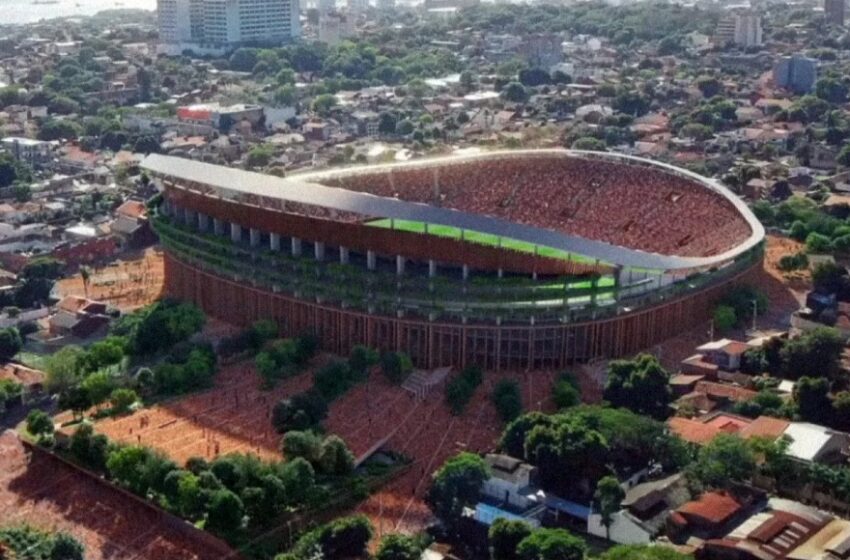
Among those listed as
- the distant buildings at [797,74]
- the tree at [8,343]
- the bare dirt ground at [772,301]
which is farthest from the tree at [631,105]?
the tree at [8,343]

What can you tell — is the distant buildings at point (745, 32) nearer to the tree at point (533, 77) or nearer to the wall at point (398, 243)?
the tree at point (533, 77)

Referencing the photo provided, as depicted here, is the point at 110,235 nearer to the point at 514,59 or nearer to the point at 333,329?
the point at 333,329

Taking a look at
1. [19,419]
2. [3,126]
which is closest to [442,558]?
[19,419]

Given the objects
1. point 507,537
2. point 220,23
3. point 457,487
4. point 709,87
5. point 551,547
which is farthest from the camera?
point 220,23

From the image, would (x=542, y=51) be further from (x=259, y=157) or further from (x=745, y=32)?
(x=259, y=157)

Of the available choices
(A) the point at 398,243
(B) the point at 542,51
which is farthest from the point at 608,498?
(B) the point at 542,51
